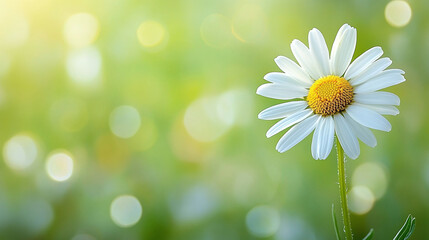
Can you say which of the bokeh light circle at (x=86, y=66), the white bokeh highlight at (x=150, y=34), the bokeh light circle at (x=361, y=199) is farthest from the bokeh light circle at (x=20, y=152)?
the bokeh light circle at (x=361, y=199)

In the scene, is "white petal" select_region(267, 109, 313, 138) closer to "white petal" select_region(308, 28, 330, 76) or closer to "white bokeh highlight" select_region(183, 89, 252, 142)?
"white petal" select_region(308, 28, 330, 76)

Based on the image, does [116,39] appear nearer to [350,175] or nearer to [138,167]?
[138,167]

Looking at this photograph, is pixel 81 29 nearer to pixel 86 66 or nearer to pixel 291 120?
Answer: pixel 86 66

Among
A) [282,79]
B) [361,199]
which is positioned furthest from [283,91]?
[361,199]

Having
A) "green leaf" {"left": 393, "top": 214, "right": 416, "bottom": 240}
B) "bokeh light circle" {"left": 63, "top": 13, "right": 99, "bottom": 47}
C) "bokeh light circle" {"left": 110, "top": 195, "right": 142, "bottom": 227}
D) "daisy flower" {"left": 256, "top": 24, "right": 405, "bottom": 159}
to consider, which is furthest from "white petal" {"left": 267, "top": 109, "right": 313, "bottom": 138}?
"bokeh light circle" {"left": 63, "top": 13, "right": 99, "bottom": 47}

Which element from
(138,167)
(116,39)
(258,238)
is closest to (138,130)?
(138,167)
